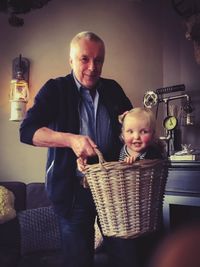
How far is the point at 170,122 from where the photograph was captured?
2764 mm

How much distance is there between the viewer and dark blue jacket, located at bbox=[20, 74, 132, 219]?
133 centimetres

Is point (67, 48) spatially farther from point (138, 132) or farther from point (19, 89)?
A: point (138, 132)

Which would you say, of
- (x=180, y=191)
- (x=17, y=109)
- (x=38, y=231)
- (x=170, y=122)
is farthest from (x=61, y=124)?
(x=17, y=109)

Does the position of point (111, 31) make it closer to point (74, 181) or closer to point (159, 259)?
point (159, 259)

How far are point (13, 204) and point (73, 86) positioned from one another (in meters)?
1.56

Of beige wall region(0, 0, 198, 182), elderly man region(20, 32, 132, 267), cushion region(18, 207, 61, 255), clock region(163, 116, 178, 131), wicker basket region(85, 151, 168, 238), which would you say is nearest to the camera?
wicker basket region(85, 151, 168, 238)

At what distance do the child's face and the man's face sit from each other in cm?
21

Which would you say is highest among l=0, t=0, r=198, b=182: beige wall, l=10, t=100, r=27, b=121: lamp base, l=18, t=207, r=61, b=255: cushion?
l=0, t=0, r=198, b=182: beige wall

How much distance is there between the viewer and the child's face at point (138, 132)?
1.35 m

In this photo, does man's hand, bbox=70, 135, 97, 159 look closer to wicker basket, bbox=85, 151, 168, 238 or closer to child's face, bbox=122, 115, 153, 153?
wicker basket, bbox=85, 151, 168, 238

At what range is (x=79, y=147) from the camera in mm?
1164

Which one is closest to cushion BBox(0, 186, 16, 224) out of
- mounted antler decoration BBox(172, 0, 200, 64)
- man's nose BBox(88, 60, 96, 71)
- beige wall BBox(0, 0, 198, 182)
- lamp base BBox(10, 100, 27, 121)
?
beige wall BBox(0, 0, 198, 182)

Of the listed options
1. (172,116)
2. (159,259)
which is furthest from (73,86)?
(172,116)

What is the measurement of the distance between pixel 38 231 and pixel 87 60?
146 cm
